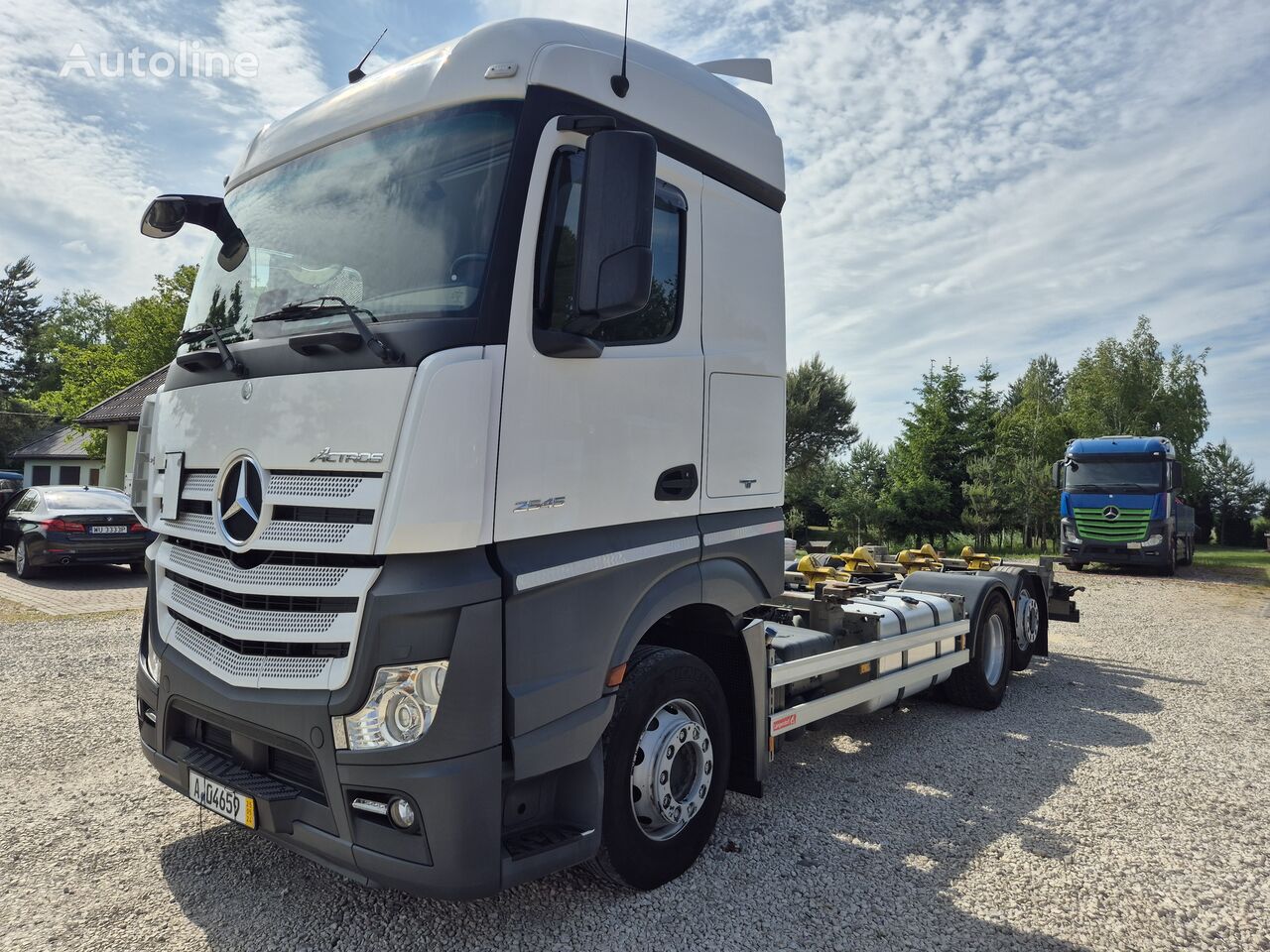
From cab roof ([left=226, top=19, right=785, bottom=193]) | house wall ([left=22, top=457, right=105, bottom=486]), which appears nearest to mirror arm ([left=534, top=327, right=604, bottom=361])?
cab roof ([left=226, top=19, right=785, bottom=193])

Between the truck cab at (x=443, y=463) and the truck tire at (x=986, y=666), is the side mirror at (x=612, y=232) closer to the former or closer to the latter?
the truck cab at (x=443, y=463)

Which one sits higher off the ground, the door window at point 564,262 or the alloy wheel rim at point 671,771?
the door window at point 564,262

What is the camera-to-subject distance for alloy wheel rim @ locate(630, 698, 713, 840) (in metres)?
3.24

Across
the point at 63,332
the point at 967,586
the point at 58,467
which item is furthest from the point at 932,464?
the point at 63,332

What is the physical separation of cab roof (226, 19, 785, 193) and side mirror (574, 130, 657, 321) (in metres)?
0.43

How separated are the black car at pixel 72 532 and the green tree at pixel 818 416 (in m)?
30.3

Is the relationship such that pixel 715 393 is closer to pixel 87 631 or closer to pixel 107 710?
pixel 107 710

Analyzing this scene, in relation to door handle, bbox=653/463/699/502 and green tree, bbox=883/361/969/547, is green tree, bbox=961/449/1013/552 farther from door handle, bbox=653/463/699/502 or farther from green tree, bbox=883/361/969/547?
door handle, bbox=653/463/699/502

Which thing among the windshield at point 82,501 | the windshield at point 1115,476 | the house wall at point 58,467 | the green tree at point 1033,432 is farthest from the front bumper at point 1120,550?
the house wall at point 58,467

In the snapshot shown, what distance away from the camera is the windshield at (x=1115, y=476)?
59.3 ft

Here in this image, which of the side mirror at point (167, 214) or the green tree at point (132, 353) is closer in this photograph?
the side mirror at point (167, 214)

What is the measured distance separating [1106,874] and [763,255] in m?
3.26

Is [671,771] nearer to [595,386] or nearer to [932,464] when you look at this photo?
[595,386]

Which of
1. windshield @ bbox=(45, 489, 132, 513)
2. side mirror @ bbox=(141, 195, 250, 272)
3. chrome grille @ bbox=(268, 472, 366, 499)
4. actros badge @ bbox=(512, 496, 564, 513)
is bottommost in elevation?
windshield @ bbox=(45, 489, 132, 513)
